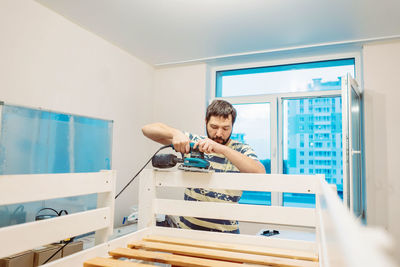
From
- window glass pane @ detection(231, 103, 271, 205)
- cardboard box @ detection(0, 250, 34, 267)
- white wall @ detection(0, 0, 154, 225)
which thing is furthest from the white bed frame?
window glass pane @ detection(231, 103, 271, 205)

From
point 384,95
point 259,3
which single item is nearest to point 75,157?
point 259,3

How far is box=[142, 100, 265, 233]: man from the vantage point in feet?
3.64

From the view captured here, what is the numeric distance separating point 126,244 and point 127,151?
2.40m

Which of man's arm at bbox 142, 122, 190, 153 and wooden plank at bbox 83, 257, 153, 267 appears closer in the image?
wooden plank at bbox 83, 257, 153, 267

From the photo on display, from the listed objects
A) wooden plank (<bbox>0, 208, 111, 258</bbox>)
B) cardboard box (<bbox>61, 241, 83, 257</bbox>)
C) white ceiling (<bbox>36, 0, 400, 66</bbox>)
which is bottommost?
cardboard box (<bbox>61, 241, 83, 257</bbox>)

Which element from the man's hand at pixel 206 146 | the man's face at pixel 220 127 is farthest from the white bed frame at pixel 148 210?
the man's face at pixel 220 127

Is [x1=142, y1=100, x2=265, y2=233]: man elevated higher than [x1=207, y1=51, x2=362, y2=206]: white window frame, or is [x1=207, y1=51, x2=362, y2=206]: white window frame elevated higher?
[x1=207, y1=51, x2=362, y2=206]: white window frame

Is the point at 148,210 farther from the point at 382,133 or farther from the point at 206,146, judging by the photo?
the point at 382,133

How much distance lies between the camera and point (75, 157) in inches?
100

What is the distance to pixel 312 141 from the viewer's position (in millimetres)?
3131

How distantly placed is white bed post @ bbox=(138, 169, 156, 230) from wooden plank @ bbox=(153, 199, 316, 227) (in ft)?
0.08

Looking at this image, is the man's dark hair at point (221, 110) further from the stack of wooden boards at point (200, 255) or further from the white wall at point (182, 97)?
the white wall at point (182, 97)

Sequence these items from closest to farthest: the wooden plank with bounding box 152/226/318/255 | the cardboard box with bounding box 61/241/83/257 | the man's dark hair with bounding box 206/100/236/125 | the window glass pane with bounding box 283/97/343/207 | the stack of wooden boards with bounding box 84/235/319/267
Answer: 1. the stack of wooden boards with bounding box 84/235/319/267
2. the wooden plank with bounding box 152/226/318/255
3. the man's dark hair with bounding box 206/100/236/125
4. the cardboard box with bounding box 61/241/83/257
5. the window glass pane with bounding box 283/97/343/207

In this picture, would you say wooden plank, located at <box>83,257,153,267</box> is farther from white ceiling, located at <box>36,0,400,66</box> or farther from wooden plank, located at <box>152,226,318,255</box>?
white ceiling, located at <box>36,0,400,66</box>
